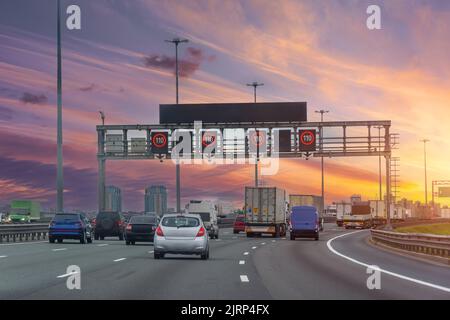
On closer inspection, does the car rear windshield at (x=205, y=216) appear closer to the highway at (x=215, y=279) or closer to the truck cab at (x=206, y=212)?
the truck cab at (x=206, y=212)

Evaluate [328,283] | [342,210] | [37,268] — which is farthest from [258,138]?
[342,210]

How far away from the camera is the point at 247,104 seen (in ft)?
206

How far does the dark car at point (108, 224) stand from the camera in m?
50.7

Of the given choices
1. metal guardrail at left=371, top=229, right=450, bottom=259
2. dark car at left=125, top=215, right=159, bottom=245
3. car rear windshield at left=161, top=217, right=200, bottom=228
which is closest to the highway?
car rear windshield at left=161, top=217, right=200, bottom=228

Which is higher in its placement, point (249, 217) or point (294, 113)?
point (294, 113)

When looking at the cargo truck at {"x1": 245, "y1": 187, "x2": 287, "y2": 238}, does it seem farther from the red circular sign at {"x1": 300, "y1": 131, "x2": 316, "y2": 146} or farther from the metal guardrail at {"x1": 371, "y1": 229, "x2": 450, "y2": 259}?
the metal guardrail at {"x1": 371, "y1": 229, "x2": 450, "y2": 259}

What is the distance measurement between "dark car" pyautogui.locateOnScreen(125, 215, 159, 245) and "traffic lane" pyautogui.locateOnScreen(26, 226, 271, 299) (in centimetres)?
1602

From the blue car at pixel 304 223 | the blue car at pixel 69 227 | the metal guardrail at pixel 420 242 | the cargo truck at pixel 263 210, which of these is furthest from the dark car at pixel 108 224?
the metal guardrail at pixel 420 242

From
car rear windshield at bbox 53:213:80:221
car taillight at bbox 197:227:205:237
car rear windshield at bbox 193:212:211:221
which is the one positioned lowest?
car rear windshield at bbox 193:212:211:221

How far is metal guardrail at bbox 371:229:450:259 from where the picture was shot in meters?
31.6

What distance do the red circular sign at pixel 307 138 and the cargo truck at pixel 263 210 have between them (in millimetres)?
4169
